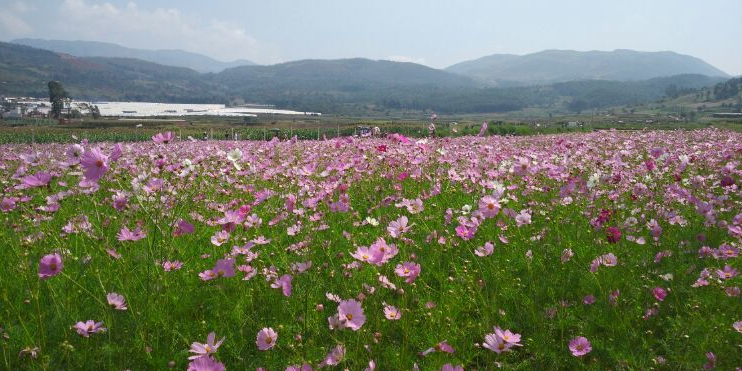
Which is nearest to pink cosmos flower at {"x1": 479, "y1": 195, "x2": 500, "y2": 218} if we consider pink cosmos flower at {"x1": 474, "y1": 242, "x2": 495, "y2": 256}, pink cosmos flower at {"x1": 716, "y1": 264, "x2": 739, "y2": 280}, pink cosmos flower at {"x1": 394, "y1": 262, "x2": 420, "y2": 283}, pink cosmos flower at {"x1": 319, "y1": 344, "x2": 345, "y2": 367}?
pink cosmos flower at {"x1": 474, "y1": 242, "x2": 495, "y2": 256}

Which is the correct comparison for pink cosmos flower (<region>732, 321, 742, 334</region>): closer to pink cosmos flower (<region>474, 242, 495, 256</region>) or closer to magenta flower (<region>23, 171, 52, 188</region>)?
pink cosmos flower (<region>474, 242, 495, 256</region>)

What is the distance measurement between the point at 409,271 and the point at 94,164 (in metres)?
1.73

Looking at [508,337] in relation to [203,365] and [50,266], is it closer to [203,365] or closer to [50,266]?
[203,365]

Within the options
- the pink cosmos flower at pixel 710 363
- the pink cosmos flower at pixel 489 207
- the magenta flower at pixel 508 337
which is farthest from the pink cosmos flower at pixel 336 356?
the pink cosmos flower at pixel 710 363

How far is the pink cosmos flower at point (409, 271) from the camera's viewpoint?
2.57 metres

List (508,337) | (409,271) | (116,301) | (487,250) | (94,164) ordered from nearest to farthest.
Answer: (508,337)
(94,164)
(116,301)
(409,271)
(487,250)

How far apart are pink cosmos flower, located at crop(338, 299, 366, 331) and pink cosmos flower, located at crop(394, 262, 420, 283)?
0.41 metres

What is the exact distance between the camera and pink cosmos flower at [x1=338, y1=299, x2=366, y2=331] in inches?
85.0

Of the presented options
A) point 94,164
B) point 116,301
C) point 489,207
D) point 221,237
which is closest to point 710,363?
point 489,207

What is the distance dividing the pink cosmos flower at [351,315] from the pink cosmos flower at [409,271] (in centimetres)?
41

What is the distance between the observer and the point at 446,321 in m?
2.89

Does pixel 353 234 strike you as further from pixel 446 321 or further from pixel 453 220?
pixel 446 321

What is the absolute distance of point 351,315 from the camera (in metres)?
2.22

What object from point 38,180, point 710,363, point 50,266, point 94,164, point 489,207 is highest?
point 94,164
